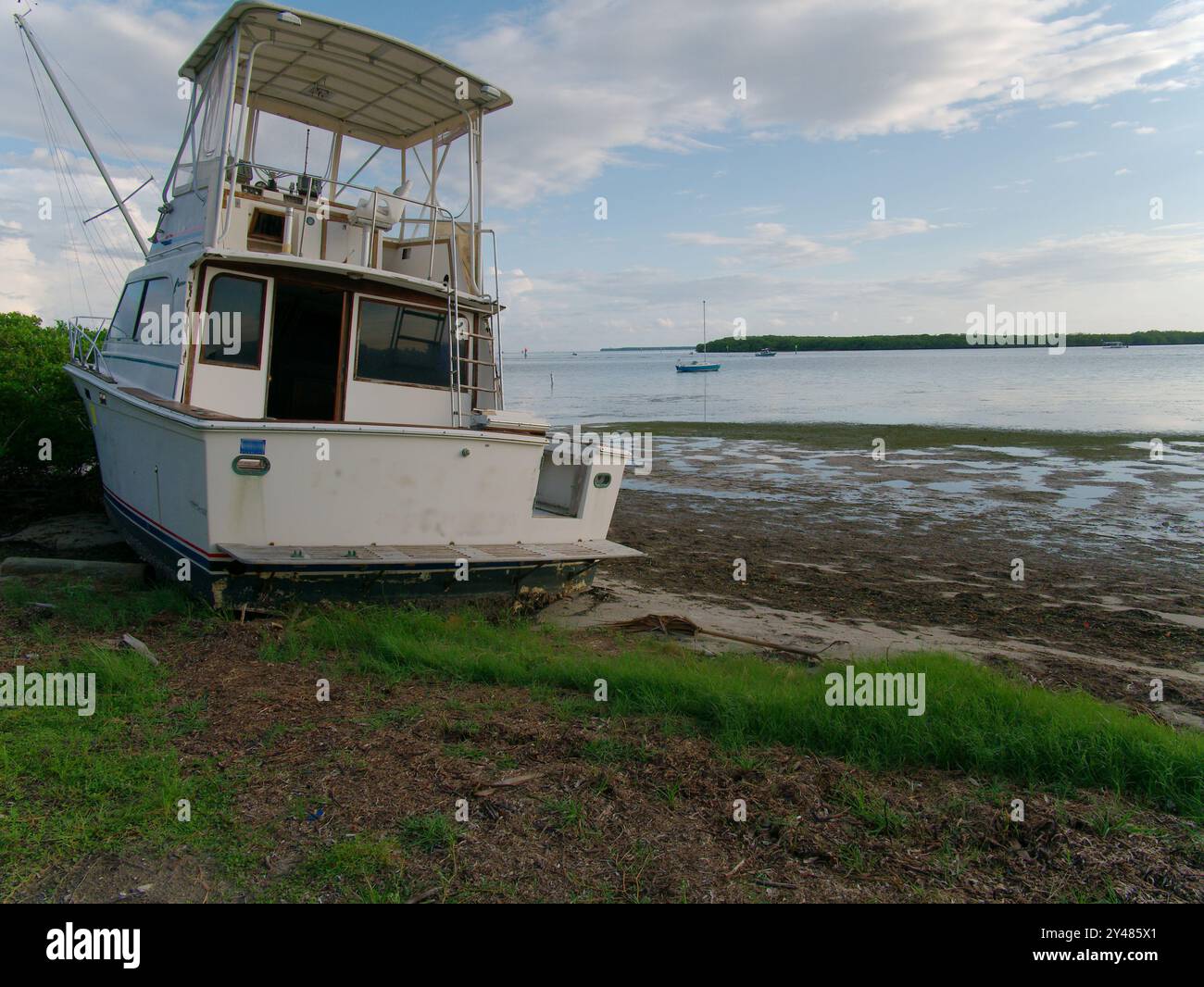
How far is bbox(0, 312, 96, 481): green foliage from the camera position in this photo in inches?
451

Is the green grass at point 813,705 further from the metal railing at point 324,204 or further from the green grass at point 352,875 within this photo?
the metal railing at point 324,204

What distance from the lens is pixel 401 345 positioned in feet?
29.8

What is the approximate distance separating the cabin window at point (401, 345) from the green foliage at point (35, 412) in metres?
5.24

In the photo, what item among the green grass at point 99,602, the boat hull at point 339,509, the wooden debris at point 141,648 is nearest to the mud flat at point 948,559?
the boat hull at point 339,509

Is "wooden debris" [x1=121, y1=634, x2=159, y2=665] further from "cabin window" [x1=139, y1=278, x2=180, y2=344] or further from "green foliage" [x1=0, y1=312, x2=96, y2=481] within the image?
"green foliage" [x1=0, y1=312, x2=96, y2=481]

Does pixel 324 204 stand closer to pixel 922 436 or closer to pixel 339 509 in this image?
pixel 339 509

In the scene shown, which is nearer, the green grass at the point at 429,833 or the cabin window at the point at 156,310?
the green grass at the point at 429,833

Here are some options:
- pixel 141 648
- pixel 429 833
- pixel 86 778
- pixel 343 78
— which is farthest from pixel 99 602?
pixel 343 78

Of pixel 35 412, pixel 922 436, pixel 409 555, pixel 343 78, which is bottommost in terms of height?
pixel 409 555

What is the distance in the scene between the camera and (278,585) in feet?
23.2

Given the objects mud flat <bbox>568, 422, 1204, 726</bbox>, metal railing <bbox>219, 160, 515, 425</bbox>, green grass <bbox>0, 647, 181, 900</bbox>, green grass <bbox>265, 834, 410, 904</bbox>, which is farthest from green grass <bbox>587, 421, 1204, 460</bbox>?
green grass <bbox>265, 834, 410, 904</bbox>

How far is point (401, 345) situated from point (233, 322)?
1.67 metres

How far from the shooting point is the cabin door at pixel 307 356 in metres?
8.66
